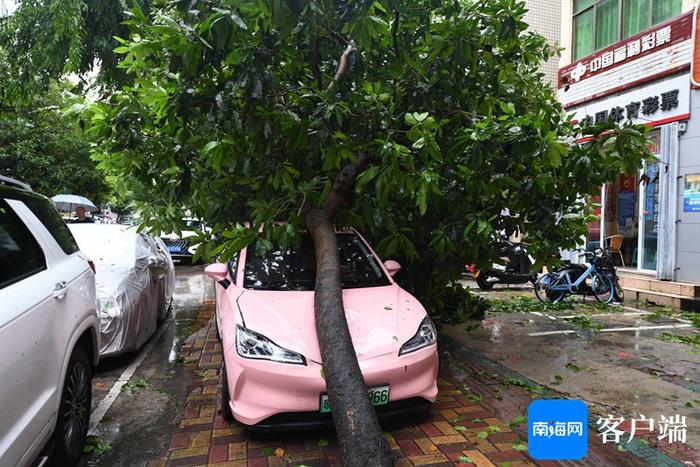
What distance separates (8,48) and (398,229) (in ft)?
18.0

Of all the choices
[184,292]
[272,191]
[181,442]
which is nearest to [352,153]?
[272,191]

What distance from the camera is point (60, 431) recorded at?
289 centimetres

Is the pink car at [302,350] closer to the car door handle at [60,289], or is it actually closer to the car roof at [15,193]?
the car door handle at [60,289]

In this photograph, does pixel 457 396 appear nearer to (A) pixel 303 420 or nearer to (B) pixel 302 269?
(A) pixel 303 420

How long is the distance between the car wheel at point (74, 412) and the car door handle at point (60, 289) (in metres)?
0.41

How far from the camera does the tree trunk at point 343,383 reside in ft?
9.89

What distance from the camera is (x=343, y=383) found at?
3.25 meters

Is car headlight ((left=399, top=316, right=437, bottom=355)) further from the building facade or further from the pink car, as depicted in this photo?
the building facade

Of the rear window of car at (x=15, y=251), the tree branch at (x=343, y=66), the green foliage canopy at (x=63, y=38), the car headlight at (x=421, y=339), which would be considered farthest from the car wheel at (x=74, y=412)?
the green foliage canopy at (x=63, y=38)

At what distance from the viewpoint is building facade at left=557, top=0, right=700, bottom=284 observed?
9250 millimetres

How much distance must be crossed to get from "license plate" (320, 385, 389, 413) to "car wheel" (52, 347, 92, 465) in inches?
60.1

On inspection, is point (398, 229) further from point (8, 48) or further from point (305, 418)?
point (8, 48)

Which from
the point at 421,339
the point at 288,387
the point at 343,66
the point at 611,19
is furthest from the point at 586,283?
the point at 288,387

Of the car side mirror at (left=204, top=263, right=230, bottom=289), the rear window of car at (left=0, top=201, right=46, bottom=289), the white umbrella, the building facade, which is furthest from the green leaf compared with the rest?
the white umbrella
